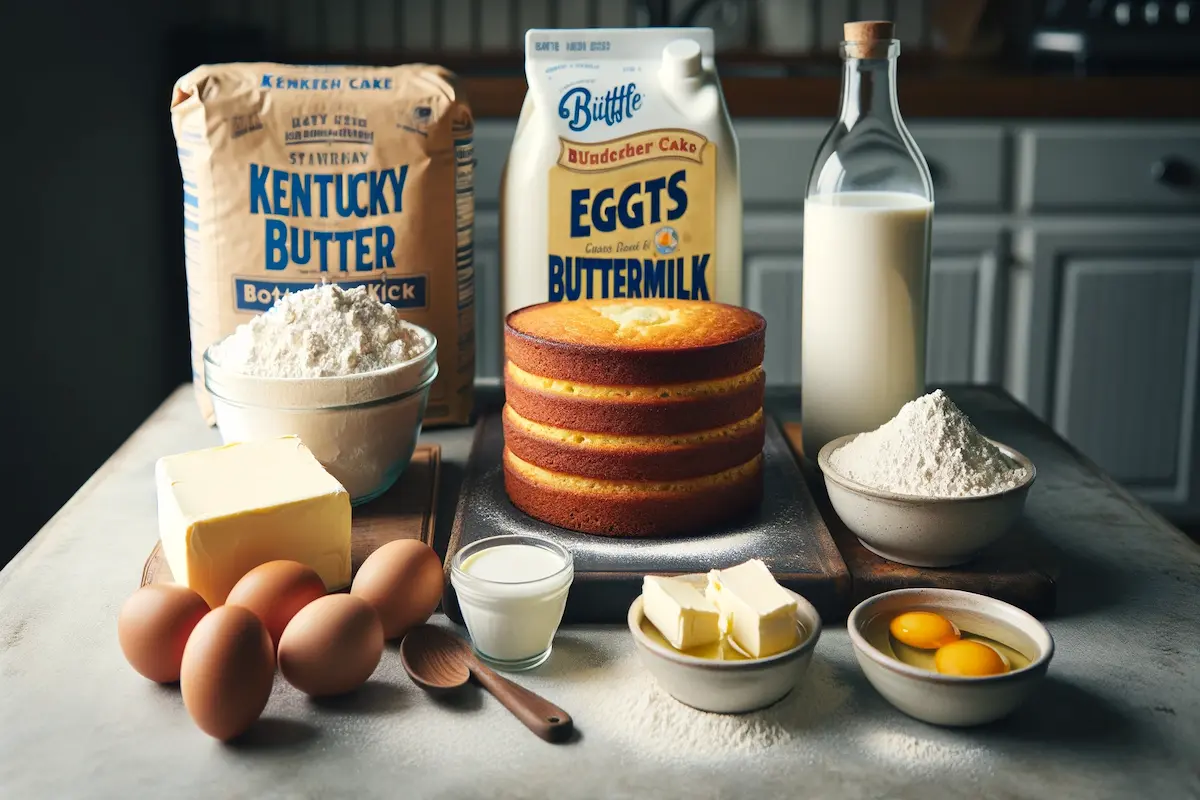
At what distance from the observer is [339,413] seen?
3.61 ft

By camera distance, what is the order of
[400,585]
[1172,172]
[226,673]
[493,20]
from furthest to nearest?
[493,20], [1172,172], [400,585], [226,673]

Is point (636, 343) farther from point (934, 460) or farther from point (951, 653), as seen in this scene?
point (951, 653)

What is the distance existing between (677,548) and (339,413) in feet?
1.09

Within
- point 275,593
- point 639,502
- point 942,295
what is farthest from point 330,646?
point 942,295

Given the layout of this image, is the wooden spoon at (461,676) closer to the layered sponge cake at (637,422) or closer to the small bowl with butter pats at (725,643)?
the small bowl with butter pats at (725,643)

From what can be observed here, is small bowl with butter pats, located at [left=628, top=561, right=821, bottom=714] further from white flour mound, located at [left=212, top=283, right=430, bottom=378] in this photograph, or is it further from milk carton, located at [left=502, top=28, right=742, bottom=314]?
milk carton, located at [left=502, top=28, right=742, bottom=314]

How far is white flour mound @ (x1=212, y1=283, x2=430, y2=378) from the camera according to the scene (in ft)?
3.62

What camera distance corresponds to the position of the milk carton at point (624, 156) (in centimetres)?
135

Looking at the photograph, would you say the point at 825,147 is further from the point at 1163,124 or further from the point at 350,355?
the point at 1163,124

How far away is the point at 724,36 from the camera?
299cm

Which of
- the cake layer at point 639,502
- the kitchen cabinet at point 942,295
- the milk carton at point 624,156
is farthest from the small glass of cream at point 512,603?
the kitchen cabinet at point 942,295

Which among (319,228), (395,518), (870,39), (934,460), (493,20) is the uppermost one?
(493,20)

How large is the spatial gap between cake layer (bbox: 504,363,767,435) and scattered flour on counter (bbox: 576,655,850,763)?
23 cm

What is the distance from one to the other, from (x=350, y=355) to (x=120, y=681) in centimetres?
37
